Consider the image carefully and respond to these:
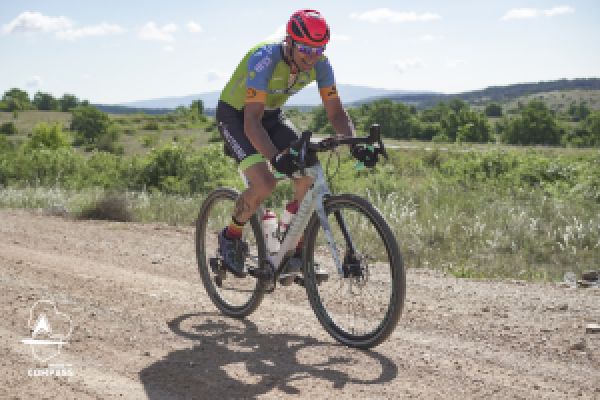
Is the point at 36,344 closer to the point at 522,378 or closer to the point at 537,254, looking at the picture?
the point at 522,378

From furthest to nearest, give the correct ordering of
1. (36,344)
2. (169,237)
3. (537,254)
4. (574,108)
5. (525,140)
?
(574,108), (525,140), (169,237), (537,254), (36,344)

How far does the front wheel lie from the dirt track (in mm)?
190

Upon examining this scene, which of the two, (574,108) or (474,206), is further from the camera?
(574,108)

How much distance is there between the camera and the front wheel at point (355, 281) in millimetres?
4668

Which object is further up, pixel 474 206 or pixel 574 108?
pixel 574 108

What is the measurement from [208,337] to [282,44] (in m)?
2.55

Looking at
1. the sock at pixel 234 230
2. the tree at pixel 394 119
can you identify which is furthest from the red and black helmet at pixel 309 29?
the tree at pixel 394 119

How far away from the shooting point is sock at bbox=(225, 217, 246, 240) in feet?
19.4

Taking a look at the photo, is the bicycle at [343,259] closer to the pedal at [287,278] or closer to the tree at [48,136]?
the pedal at [287,278]

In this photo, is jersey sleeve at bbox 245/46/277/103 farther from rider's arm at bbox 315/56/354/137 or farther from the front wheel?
the front wheel

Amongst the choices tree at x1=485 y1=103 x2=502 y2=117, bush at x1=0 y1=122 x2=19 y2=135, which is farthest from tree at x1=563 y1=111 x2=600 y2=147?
bush at x1=0 y1=122 x2=19 y2=135

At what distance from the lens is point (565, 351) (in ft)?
16.1

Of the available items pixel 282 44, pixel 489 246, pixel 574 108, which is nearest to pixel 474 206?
pixel 489 246

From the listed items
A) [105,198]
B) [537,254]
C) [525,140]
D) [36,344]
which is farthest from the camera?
[525,140]
